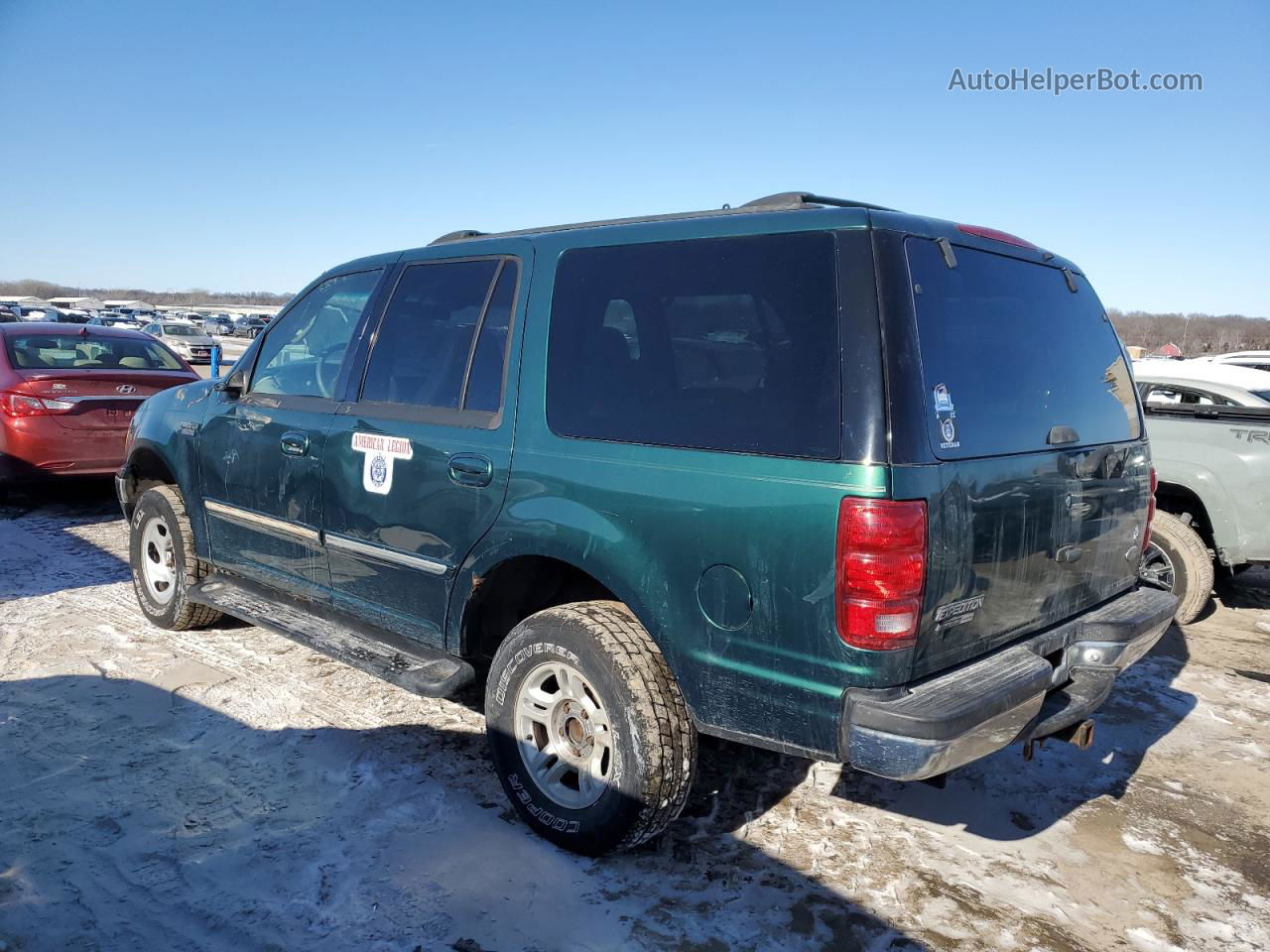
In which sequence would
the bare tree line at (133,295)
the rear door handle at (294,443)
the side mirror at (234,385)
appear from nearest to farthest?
1. the rear door handle at (294,443)
2. the side mirror at (234,385)
3. the bare tree line at (133,295)

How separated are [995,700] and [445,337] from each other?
7.87 ft

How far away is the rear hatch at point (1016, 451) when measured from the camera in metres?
2.50

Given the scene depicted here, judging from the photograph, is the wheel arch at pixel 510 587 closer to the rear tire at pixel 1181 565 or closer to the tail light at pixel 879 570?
the tail light at pixel 879 570

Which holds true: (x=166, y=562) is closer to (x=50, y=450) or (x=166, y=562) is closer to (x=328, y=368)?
(x=328, y=368)

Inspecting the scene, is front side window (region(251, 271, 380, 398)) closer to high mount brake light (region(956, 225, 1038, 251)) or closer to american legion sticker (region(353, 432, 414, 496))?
american legion sticker (region(353, 432, 414, 496))

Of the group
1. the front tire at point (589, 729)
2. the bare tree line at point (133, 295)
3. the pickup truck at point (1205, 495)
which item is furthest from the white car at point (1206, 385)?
the bare tree line at point (133, 295)

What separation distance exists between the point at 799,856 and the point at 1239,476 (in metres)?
4.32

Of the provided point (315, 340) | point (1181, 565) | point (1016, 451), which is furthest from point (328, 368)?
point (1181, 565)

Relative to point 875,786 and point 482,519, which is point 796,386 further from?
point 875,786

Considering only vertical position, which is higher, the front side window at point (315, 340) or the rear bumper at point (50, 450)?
the front side window at point (315, 340)

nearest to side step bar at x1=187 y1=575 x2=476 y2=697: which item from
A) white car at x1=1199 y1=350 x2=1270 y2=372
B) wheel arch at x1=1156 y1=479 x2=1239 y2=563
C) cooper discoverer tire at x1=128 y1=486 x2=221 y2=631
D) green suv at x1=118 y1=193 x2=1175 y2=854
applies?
green suv at x1=118 y1=193 x2=1175 y2=854

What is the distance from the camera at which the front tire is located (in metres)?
2.79

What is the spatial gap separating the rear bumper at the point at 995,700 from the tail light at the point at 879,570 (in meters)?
0.17

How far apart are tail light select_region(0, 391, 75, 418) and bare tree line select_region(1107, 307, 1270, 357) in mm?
46533
